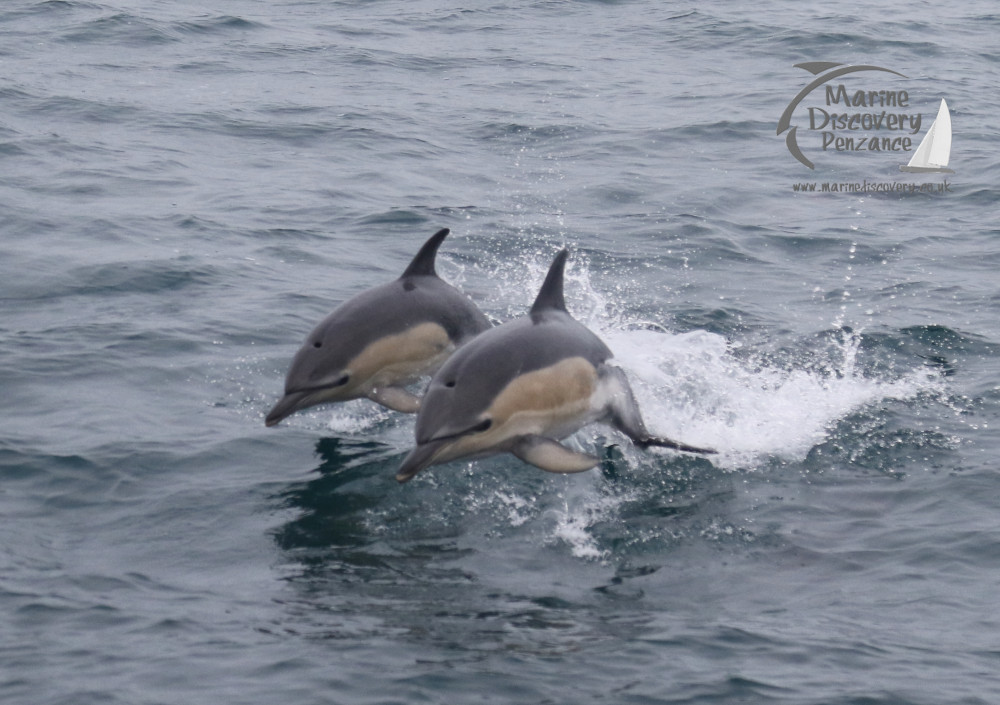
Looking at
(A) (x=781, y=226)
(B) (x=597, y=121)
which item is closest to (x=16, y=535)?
(A) (x=781, y=226)

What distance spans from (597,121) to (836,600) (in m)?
12.8

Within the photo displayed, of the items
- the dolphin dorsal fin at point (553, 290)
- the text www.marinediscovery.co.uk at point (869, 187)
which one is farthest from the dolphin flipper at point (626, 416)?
the text www.marinediscovery.co.uk at point (869, 187)

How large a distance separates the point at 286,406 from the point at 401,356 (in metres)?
0.79

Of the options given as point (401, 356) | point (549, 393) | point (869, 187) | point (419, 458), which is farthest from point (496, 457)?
point (869, 187)

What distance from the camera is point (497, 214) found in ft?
46.1

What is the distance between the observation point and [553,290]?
7.54 meters

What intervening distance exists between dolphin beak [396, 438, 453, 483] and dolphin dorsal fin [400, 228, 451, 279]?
5.66 feet

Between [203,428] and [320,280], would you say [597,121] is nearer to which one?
[320,280]

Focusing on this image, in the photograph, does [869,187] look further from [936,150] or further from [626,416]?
[626,416]

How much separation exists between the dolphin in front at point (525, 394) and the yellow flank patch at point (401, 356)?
79cm

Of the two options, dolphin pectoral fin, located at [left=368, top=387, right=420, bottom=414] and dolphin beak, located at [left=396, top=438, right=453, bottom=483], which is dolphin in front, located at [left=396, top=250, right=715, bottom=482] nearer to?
dolphin beak, located at [left=396, top=438, right=453, bottom=483]

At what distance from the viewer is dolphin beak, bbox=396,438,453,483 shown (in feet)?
21.5

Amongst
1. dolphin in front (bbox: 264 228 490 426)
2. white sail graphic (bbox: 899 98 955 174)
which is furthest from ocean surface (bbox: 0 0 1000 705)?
dolphin in front (bbox: 264 228 490 426)

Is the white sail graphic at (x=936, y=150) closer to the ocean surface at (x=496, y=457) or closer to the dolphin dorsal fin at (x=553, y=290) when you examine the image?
the ocean surface at (x=496, y=457)
